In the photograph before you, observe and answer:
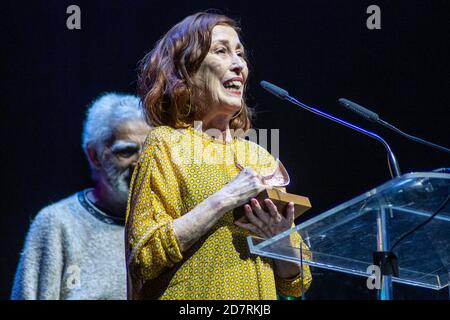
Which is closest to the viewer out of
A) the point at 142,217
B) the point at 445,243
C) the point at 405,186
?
the point at 405,186

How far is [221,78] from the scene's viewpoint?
93.2 inches

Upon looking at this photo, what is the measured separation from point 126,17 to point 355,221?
7.50ft

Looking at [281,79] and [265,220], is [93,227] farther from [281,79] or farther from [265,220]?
[265,220]

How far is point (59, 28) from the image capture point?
3.52 metres

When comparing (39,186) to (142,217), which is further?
(39,186)

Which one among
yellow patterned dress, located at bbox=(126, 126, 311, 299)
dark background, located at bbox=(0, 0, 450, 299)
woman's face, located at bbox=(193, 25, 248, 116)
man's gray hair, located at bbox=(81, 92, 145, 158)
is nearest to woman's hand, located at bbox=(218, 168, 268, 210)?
yellow patterned dress, located at bbox=(126, 126, 311, 299)

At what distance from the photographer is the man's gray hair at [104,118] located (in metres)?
3.62

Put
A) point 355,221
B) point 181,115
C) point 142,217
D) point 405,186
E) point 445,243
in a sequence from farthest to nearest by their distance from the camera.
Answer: point 181,115 → point 142,217 → point 445,243 → point 355,221 → point 405,186

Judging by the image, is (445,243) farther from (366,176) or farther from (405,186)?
(366,176)

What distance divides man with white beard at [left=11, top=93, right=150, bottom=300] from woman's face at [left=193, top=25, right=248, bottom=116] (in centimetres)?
131

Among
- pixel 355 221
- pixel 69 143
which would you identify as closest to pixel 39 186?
pixel 69 143

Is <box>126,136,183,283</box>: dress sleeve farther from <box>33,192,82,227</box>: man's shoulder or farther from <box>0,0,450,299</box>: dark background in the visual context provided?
<box>0,0,450,299</box>: dark background

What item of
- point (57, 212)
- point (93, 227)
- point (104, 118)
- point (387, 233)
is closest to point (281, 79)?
point (104, 118)

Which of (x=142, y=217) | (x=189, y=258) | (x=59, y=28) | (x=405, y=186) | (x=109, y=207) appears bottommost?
(x=109, y=207)
